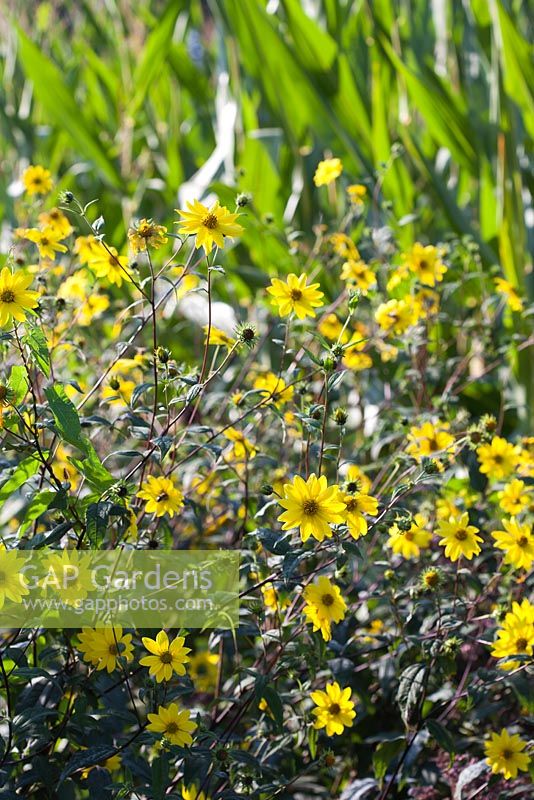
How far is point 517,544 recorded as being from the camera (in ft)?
3.48

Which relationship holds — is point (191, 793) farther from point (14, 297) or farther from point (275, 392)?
point (14, 297)

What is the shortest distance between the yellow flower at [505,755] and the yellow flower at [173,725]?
1.25 ft

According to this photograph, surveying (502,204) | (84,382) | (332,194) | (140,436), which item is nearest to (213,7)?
(332,194)

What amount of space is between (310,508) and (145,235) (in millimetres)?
335

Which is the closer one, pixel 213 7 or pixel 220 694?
pixel 220 694

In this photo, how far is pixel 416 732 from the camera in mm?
1078

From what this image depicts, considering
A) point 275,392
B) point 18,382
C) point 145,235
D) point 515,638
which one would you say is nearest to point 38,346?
point 18,382

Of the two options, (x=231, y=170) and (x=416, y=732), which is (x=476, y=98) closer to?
(x=231, y=170)

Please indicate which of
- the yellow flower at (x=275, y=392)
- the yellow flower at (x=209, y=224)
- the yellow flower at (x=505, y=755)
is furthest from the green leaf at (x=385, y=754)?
the yellow flower at (x=209, y=224)

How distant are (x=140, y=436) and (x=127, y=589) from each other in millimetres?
170

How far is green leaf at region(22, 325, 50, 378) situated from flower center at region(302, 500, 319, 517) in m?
0.29

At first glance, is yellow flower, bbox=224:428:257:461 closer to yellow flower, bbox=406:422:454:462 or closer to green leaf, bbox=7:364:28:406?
yellow flower, bbox=406:422:454:462

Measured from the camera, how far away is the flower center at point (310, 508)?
0.87 meters

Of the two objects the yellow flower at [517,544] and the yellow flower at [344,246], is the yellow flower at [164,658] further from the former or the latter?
the yellow flower at [344,246]
